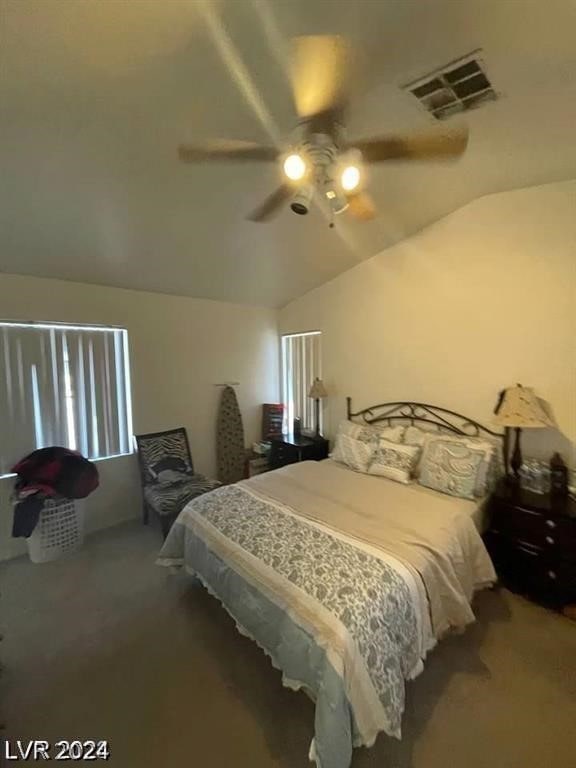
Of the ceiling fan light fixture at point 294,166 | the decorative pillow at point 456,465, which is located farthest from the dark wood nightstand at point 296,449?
the ceiling fan light fixture at point 294,166

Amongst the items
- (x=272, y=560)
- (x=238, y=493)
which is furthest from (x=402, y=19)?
(x=238, y=493)

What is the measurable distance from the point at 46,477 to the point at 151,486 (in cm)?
82

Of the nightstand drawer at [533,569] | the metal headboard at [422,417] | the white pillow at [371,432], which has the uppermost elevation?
the metal headboard at [422,417]

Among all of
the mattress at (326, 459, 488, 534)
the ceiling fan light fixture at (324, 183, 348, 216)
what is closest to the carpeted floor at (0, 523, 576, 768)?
the mattress at (326, 459, 488, 534)

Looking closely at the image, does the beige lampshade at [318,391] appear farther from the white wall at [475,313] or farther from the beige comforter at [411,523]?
the beige comforter at [411,523]

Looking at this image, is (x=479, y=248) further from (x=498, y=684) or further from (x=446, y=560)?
(x=498, y=684)

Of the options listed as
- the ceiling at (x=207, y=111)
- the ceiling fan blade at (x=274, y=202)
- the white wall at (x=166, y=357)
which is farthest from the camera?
the white wall at (x=166, y=357)

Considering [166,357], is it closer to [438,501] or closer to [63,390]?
[63,390]

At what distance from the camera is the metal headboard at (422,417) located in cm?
286

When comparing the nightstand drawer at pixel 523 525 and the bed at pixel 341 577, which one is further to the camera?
the nightstand drawer at pixel 523 525

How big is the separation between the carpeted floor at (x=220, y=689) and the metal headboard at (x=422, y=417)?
116 centimetres

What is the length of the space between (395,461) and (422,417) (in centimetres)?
66

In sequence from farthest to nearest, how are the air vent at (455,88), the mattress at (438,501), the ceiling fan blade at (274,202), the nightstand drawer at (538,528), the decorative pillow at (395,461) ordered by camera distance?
the decorative pillow at (395,461), the mattress at (438,501), the nightstand drawer at (538,528), the ceiling fan blade at (274,202), the air vent at (455,88)

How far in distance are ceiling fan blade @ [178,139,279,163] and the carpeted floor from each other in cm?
250
